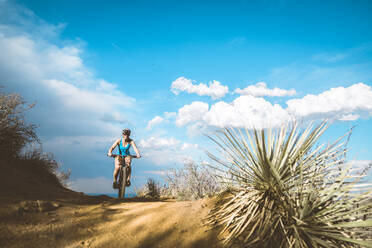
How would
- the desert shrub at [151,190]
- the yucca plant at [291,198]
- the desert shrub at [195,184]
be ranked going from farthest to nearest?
the desert shrub at [151,190] → the desert shrub at [195,184] → the yucca plant at [291,198]

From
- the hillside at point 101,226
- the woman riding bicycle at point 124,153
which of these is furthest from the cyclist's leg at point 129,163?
the hillside at point 101,226

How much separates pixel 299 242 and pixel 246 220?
0.74 meters

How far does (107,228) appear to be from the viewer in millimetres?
3807

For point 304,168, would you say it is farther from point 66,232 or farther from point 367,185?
point 66,232

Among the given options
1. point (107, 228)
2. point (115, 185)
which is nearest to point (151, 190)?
point (115, 185)

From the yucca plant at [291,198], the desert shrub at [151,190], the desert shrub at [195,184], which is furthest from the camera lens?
the desert shrub at [151,190]

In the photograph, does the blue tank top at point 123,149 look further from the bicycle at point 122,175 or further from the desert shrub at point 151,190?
the desert shrub at point 151,190

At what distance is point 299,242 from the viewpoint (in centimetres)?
284

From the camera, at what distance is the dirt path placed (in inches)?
133

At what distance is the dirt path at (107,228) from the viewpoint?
337 cm

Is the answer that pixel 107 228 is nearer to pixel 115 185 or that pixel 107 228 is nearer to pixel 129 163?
pixel 129 163

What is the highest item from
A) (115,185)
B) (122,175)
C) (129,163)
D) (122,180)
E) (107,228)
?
(129,163)

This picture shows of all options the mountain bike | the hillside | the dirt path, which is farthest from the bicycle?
the dirt path

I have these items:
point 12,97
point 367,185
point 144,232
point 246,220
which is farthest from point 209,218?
point 12,97
